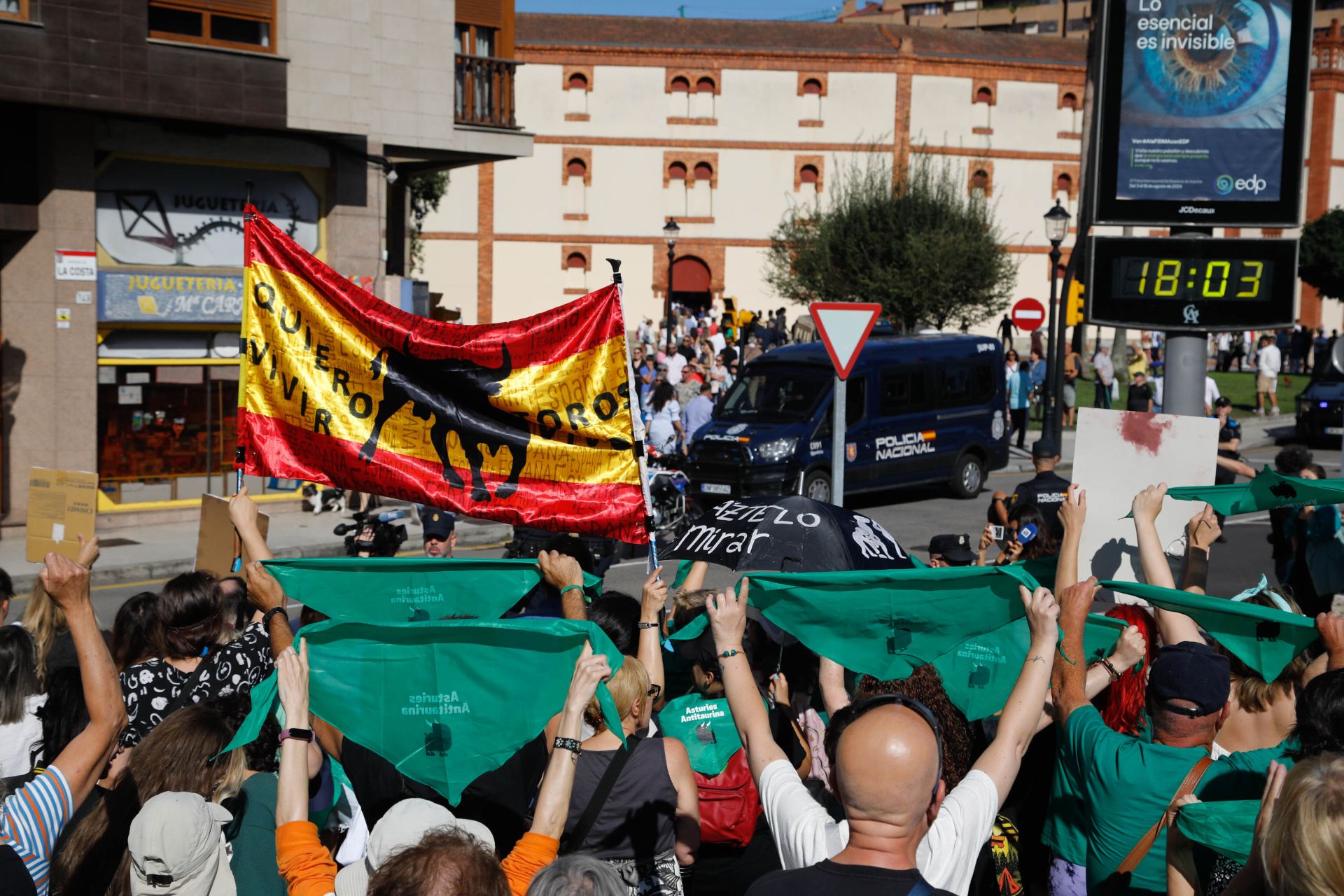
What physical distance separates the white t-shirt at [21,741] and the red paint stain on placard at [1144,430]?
4956 mm

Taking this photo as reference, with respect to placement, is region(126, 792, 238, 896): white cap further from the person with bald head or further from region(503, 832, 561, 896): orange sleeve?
the person with bald head

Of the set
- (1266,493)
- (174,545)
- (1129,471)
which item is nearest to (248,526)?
(1129,471)

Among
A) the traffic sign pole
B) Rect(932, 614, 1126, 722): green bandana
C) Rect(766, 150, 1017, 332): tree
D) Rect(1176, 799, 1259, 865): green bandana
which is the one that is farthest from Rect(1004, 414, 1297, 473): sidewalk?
Rect(1176, 799, 1259, 865): green bandana

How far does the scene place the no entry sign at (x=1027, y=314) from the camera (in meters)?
25.3

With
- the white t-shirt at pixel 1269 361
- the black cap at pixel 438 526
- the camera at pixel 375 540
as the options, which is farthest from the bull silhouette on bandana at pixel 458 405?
the white t-shirt at pixel 1269 361

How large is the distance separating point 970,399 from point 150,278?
11623 millimetres

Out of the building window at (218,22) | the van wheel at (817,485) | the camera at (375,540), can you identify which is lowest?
the van wheel at (817,485)

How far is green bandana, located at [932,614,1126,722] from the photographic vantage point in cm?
480

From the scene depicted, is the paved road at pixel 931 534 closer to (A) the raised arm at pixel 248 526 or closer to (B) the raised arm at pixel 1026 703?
(A) the raised arm at pixel 248 526

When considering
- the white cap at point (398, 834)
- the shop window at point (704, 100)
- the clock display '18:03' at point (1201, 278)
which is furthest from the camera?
the shop window at point (704, 100)

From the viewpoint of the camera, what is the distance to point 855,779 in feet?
9.61

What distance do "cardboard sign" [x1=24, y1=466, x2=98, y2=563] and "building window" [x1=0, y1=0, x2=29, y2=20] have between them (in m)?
9.46

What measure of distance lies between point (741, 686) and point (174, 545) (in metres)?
13.3

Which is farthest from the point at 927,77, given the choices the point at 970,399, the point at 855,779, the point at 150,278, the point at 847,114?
the point at 855,779
